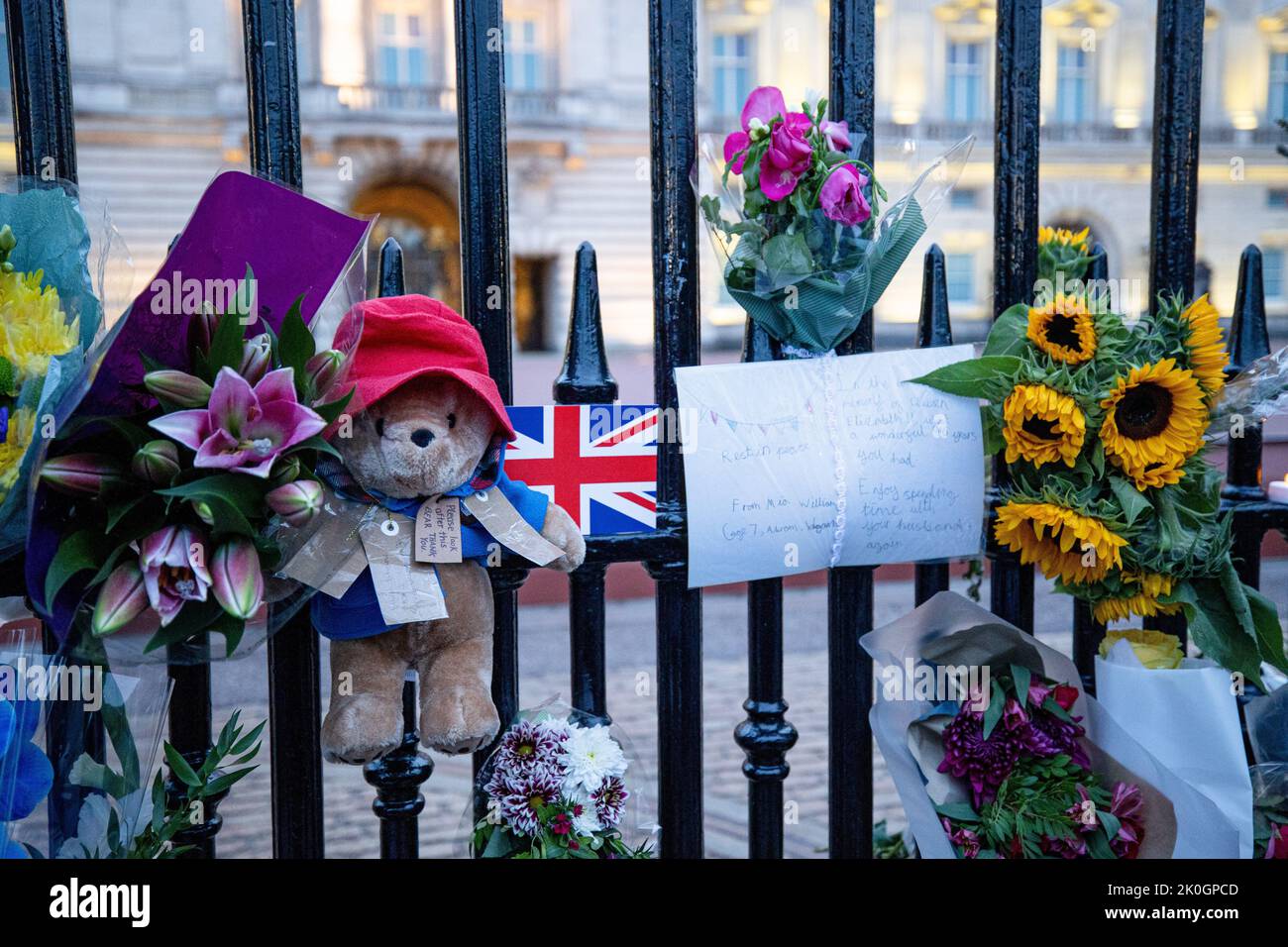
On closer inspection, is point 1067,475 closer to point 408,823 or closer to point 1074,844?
point 1074,844

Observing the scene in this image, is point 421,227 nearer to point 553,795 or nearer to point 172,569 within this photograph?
point 553,795

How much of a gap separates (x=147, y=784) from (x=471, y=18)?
4.03ft

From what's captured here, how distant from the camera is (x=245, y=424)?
1.28m

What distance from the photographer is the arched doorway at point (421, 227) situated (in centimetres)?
1930

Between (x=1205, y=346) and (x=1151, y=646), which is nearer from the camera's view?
(x=1205, y=346)

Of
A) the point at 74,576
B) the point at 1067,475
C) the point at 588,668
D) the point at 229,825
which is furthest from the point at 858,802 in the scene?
the point at 229,825

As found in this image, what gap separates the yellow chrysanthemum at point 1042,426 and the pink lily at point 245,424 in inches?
41.1

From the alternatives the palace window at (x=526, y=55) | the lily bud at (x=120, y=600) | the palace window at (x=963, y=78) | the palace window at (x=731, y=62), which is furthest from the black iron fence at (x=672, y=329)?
the palace window at (x=963, y=78)

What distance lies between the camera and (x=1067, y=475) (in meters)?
1.74

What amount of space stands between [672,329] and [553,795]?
2.51 feet

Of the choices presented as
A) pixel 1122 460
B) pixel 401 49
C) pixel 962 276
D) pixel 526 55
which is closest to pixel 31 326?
pixel 1122 460

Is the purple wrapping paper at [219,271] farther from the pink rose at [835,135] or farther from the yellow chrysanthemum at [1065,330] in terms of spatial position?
the yellow chrysanthemum at [1065,330]

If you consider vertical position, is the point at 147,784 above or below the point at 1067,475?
below

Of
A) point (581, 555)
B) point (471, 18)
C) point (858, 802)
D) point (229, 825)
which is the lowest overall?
point (229, 825)
